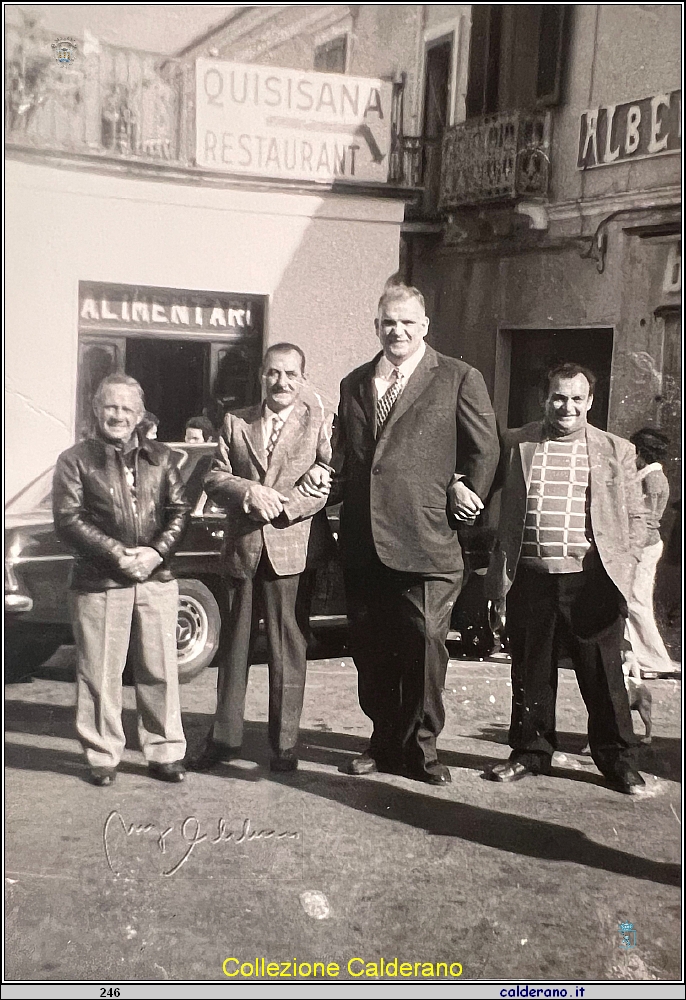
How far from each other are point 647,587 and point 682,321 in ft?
3.15

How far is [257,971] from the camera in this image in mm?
3625

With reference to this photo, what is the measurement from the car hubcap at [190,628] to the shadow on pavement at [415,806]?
0.75 ft

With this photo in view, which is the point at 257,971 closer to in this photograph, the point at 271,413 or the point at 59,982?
the point at 59,982

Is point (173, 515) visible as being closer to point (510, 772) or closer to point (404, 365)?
point (404, 365)

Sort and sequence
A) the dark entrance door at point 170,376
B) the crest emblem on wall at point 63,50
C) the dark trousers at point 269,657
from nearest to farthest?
the crest emblem on wall at point 63,50 → the dark entrance door at point 170,376 → the dark trousers at point 269,657

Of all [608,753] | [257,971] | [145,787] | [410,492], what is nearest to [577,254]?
[410,492]

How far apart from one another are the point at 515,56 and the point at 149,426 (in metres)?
1.82

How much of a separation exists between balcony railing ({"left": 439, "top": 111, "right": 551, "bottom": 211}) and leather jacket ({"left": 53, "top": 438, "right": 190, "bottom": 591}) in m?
1.40

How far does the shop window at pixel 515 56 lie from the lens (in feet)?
11.9

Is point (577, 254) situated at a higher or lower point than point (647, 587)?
higher

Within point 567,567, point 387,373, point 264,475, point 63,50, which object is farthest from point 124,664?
point 63,50

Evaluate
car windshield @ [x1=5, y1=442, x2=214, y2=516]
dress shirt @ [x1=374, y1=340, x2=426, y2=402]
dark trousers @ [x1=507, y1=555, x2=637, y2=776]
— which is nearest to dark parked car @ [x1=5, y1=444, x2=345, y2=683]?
car windshield @ [x1=5, y1=442, x2=214, y2=516]

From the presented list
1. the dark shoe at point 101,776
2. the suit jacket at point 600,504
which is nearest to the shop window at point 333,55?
the suit jacket at point 600,504

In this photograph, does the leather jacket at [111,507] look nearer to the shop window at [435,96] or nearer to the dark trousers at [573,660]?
the dark trousers at [573,660]
